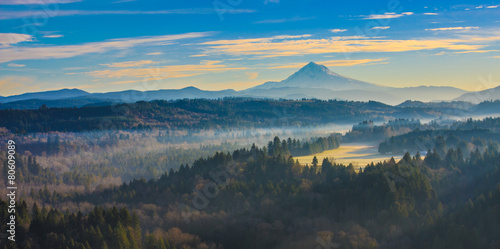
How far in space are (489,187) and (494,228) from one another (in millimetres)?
38168

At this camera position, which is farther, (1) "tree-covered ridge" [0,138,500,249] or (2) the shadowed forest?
(1) "tree-covered ridge" [0,138,500,249]

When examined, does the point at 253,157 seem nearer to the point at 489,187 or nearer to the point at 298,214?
the point at 298,214

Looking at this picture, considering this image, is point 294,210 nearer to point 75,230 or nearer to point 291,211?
point 291,211

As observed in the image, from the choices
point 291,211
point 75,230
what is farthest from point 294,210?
point 75,230

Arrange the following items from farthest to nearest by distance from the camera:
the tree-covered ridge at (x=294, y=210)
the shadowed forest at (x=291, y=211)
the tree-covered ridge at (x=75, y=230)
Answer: the tree-covered ridge at (x=294, y=210) < the shadowed forest at (x=291, y=211) < the tree-covered ridge at (x=75, y=230)

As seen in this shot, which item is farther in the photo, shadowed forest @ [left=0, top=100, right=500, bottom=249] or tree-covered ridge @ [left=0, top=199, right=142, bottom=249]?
shadowed forest @ [left=0, top=100, right=500, bottom=249]

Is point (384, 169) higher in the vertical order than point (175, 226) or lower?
higher

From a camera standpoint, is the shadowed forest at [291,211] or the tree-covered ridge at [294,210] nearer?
the shadowed forest at [291,211]

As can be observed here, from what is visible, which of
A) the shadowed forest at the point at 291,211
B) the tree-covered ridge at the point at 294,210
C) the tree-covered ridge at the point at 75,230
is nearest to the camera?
the tree-covered ridge at the point at 75,230

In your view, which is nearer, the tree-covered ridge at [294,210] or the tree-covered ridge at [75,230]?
the tree-covered ridge at [75,230]

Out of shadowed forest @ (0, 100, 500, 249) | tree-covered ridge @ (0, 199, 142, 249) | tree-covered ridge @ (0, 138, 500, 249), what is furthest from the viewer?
tree-covered ridge @ (0, 138, 500, 249)

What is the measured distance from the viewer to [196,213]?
423ft

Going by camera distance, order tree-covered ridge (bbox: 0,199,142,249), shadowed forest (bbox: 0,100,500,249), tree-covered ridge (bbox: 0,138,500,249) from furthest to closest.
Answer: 1. tree-covered ridge (bbox: 0,138,500,249)
2. shadowed forest (bbox: 0,100,500,249)
3. tree-covered ridge (bbox: 0,199,142,249)

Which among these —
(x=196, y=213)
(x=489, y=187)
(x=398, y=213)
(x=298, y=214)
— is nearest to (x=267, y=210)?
(x=298, y=214)
